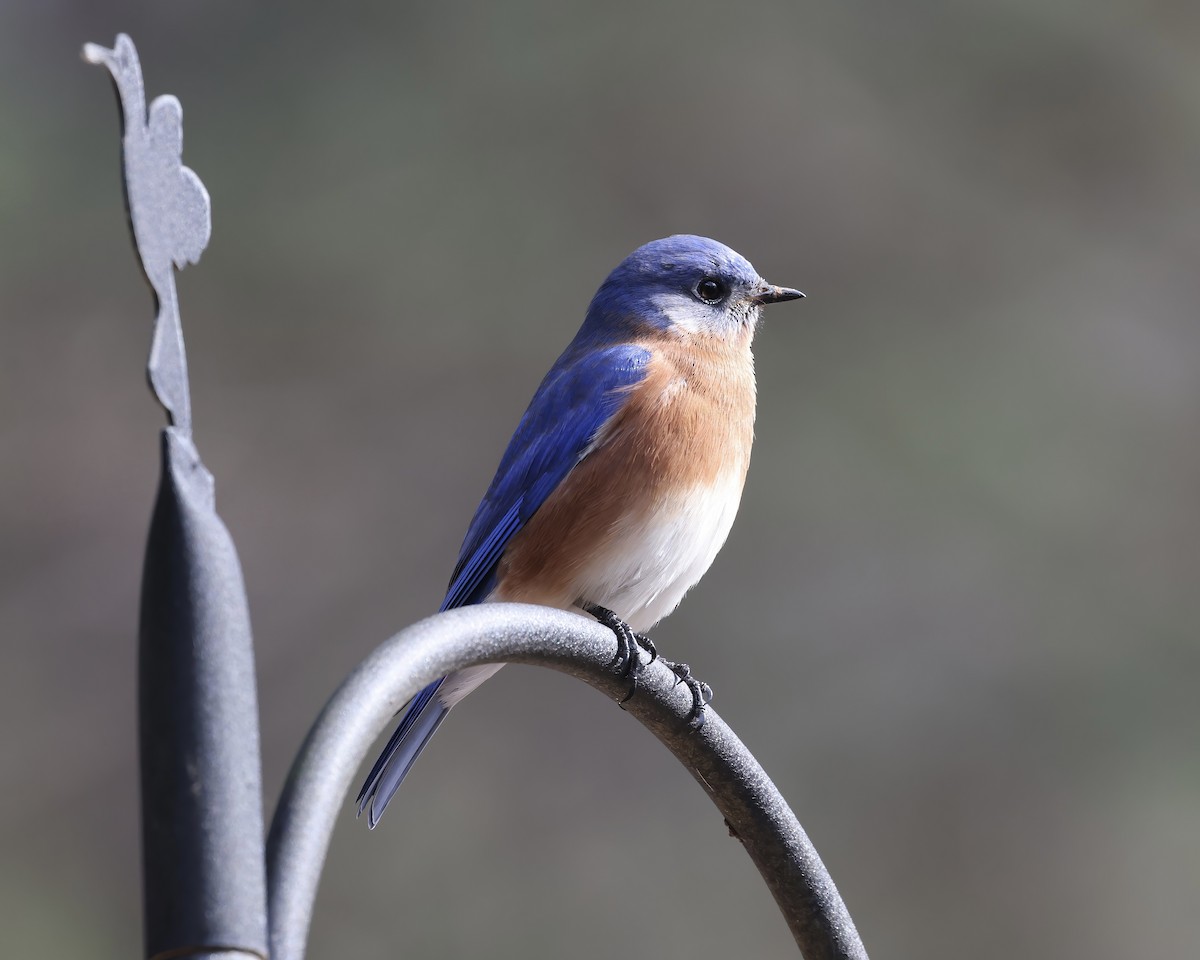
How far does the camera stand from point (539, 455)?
2740 millimetres

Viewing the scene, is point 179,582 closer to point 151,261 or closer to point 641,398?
point 151,261

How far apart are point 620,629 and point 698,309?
979 millimetres

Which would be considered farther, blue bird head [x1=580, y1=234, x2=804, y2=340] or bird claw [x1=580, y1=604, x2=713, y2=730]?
blue bird head [x1=580, y1=234, x2=804, y2=340]

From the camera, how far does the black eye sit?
306 centimetres

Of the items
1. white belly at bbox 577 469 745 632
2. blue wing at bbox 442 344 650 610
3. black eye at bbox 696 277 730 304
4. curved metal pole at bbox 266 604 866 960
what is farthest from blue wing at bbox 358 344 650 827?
curved metal pole at bbox 266 604 866 960

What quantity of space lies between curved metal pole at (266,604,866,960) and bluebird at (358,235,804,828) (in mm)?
459

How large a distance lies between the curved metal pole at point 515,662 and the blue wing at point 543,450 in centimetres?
62

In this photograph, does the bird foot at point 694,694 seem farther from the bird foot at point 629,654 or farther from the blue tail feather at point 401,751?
the blue tail feather at point 401,751

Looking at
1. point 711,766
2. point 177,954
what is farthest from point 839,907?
point 177,954

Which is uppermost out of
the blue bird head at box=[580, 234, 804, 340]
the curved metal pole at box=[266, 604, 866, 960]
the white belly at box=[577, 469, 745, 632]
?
the blue bird head at box=[580, 234, 804, 340]

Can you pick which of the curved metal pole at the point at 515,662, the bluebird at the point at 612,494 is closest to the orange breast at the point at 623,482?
the bluebird at the point at 612,494

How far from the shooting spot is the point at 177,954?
0.97 meters

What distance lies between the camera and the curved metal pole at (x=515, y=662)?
1.07 metres

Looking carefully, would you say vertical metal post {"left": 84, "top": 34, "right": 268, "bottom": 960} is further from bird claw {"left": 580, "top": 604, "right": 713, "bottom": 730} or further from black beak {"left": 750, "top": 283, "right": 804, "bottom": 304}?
black beak {"left": 750, "top": 283, "right": 804, "bottom": 304}
